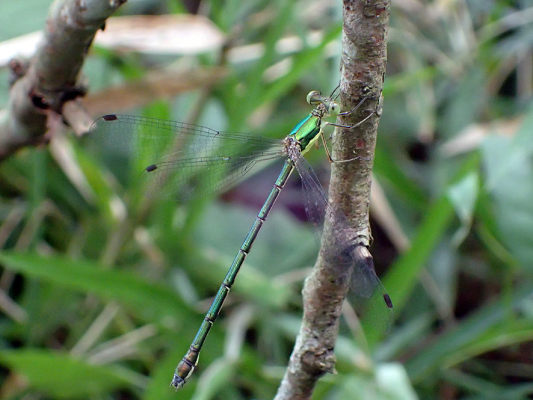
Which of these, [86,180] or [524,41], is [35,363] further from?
[524,41]

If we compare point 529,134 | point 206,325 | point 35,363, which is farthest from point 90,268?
point 529,134

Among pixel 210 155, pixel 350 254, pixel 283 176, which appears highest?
pixel 210 155

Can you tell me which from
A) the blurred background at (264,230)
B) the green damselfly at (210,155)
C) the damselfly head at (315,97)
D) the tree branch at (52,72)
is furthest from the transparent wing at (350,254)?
the blurred background at (264,230)

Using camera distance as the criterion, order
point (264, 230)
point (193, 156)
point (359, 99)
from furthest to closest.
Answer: point (264, 230)
point (193, 156)
point (359, 99)

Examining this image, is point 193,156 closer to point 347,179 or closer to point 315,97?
point 315,97

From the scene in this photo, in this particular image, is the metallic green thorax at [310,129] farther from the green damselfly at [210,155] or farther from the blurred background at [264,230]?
the blurred background at [264,230]

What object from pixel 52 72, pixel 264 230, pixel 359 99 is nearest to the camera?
pixel 359 99

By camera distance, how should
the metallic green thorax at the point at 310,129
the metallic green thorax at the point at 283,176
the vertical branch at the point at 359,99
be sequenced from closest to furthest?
the vertical branch at the point at 359,99
the metallic green thorax at the point at 283,176
the metallic green thorax at the point at 310,129

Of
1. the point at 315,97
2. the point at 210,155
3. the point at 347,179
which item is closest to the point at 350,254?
the point at 347,179
